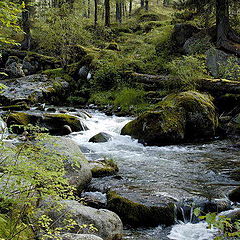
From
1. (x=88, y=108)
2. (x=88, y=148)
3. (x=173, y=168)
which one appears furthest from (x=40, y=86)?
(x=173, y=168)

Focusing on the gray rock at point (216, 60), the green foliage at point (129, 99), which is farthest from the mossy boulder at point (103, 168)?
the gray rock at point (216, 60)

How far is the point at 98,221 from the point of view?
4.14 meters

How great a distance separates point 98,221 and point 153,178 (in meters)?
2.83

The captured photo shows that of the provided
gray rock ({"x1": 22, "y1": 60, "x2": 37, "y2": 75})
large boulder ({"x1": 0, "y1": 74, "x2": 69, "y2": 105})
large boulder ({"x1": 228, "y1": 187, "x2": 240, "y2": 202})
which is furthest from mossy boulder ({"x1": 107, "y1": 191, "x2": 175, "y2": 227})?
gray rock ({"x1": 22, "y1": 60, "x2": 37, "y2": 75})

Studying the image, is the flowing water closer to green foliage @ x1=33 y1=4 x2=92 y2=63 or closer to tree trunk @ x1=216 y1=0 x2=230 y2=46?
tree trunk @ x1=216 y1=0 x2=230 y2=46

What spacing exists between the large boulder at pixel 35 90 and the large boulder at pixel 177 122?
9.11 meters

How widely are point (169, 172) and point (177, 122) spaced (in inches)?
137

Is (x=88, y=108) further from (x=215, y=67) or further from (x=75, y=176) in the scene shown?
(x=75, y=176)

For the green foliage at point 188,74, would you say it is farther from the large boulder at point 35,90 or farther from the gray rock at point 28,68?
the gray rock at point 28,68

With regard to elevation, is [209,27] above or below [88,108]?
above

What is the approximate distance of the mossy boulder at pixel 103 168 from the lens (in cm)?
691

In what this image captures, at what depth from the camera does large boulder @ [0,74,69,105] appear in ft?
56.4

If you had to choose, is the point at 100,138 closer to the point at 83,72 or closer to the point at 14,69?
the point at 83,72

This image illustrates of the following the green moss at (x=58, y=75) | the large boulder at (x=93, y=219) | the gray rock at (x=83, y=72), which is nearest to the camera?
the large boulder at (x=93, y=219)
